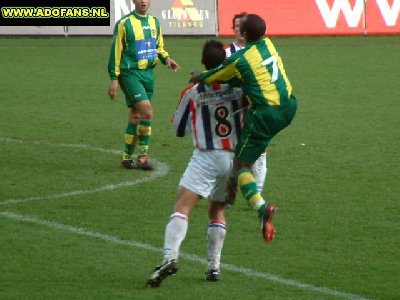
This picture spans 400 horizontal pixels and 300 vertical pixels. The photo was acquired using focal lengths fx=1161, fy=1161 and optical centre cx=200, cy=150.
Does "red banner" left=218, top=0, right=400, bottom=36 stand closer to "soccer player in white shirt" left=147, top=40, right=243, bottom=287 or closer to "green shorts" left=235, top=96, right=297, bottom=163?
"green shorts" left=235, top=96, right=297, bottom=163

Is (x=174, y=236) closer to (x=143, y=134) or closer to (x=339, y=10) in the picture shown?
(x=143, y=134)

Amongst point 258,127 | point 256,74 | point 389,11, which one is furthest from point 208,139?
point 389,11

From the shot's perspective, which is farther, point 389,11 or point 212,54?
point 389,11

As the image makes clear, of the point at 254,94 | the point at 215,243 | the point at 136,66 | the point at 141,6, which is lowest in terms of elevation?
the point at 215,243

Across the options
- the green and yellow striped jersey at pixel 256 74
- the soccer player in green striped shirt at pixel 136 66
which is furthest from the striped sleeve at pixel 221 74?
the soccer player in green striped shirt at pixel 136 66

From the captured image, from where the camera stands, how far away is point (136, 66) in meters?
13.4

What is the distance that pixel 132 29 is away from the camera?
1341 cm

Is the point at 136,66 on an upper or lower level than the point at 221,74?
upper

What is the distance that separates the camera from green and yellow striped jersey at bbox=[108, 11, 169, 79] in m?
13.3

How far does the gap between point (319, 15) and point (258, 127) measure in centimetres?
2289

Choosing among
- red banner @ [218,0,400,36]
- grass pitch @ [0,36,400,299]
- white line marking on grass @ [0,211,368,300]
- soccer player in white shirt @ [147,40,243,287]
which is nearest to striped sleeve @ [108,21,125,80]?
grass pitch @ [0,36,400,299]

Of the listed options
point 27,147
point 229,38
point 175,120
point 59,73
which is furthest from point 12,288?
point 229,38

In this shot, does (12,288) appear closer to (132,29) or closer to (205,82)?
(205,82)

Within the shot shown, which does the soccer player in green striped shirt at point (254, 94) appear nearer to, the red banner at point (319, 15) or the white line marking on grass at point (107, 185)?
the white line marking on grass at point (107, 185)
